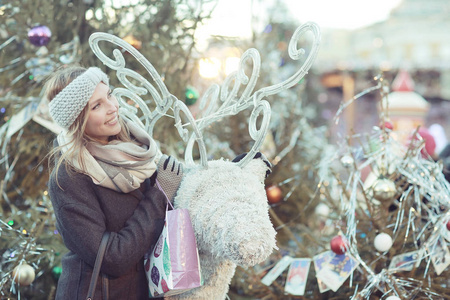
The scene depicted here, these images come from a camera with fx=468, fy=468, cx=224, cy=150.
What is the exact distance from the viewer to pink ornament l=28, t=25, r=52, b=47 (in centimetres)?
239

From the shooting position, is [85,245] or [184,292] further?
[184,292]

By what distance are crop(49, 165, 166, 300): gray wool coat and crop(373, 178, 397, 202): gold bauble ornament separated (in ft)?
3.77

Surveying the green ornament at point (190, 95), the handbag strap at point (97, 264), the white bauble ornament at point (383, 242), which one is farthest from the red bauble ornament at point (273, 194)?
the handbag strap at point (97, 264)

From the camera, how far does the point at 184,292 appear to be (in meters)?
1.44

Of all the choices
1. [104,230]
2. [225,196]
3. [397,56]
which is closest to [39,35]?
[104,230]

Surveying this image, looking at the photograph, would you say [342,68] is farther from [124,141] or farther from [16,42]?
[124,141]

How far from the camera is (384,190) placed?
2.13 m

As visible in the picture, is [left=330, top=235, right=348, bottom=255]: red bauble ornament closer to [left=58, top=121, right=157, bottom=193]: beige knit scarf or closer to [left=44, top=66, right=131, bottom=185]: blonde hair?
[left=58, top=121, right=157, bottom=193]: beige knit scarf

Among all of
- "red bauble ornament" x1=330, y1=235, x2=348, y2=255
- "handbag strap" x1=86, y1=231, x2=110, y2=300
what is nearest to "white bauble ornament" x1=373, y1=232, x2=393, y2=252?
"red bauble ornament" x1=330, y1=235, x2=348, y2=255

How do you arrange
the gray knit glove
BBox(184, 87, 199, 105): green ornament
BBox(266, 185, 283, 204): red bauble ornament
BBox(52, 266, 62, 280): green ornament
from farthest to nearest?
BBox(266, 185, 283, 204): red bauble ornament
BBox(184, 87, 199, 105): green ornament
BBox(52, 266, 62, 280): green ornament
the gray knit glove

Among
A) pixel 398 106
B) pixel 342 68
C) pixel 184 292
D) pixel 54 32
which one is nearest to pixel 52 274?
pixel 184 292

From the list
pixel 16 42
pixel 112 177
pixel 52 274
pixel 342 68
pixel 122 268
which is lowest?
pixel 342 68

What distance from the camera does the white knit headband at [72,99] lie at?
1.31 metres

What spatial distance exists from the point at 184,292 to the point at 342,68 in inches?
361
